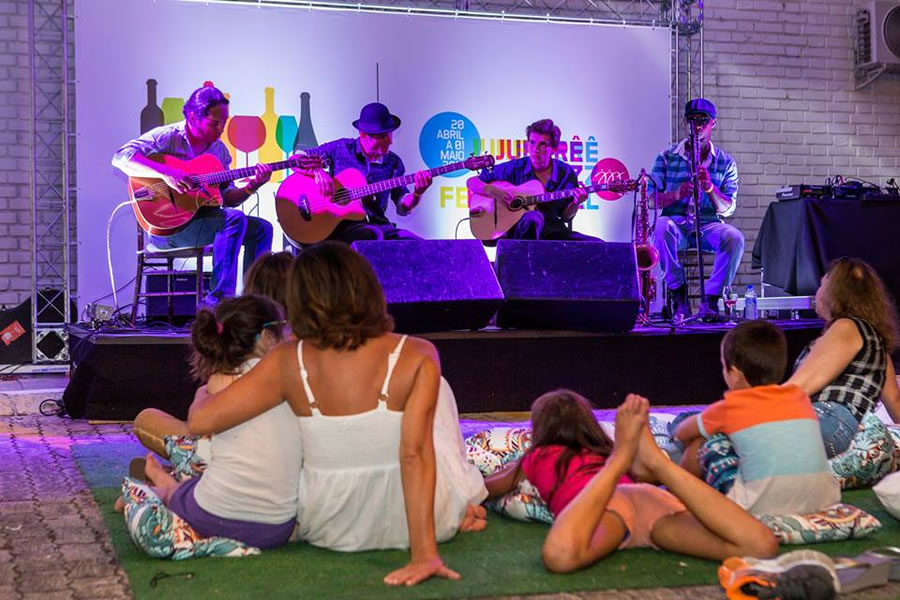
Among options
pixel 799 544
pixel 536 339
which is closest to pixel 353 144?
pixel 536 339

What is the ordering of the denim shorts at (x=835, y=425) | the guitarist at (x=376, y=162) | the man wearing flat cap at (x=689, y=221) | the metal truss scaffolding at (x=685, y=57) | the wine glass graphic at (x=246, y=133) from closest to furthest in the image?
the denim shorts at (x=835, y=425) < the guitarist at (x=376, y=162) < the man wearing flat cap at (x=689, y=221) < the wine glass graphic at (x=246, y=133) < the metal truss scaffolding at (x=685, y=57)

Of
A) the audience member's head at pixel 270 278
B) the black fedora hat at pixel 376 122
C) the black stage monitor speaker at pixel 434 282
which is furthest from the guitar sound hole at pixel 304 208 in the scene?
the audience member's head at pixel 270 278

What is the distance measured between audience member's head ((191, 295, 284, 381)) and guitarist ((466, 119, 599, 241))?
4.24m

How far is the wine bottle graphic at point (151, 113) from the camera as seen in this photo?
7.73 metres

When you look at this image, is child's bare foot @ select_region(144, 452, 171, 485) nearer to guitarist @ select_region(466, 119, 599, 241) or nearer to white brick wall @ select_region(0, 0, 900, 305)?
guitarist @ select_region(466, 119, 599, 241)

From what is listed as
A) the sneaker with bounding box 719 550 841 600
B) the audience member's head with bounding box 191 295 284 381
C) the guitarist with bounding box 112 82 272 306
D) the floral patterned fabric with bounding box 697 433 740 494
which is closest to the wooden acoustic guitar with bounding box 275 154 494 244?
the guitarist with bounding box 112 82 272 306

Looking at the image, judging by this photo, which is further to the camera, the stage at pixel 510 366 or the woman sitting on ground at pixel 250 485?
the stage at pixel 510 366

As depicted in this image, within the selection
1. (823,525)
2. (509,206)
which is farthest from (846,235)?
(823,525)

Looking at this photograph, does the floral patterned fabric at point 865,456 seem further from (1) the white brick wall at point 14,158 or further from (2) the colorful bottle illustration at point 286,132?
(1) the white brick wall at point 14,158

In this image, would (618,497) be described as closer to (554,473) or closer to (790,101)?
(554,473)

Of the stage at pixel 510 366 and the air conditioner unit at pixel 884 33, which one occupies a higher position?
the air conditioner unit at pixel 884 33

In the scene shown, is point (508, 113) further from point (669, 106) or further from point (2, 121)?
point (2, 121)

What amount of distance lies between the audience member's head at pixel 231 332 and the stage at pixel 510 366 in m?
2.22

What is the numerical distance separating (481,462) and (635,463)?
1101 millimetres
